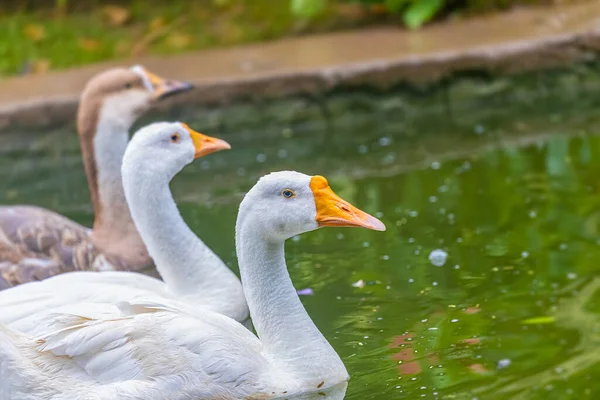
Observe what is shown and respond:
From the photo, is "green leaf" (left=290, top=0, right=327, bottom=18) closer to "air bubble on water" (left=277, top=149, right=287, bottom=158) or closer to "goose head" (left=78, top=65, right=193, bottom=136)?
"air bubble on water" (left=277, top=149, right=287, bottom=158)

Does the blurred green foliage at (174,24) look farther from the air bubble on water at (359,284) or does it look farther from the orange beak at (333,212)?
the orange beak at (333,212)

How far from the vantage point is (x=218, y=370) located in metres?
3.84

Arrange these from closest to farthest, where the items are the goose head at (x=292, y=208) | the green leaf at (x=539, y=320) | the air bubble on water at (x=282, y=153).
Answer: the goose head at (x=292, y=208)
the green leaf at (x=539, y=320)
the air bubble on water at (x=282, y=153)

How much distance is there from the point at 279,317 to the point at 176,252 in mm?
972

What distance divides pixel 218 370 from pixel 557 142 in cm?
432

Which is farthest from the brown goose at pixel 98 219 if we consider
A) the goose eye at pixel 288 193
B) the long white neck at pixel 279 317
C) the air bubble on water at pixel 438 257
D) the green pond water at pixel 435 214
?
the goose eye at pixel 288 193

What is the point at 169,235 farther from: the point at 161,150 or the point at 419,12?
the point at 419,12

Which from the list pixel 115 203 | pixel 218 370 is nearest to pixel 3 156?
pixel 115 203

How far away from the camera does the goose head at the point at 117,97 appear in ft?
19.4

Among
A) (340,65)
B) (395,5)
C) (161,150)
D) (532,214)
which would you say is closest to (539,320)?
(532,214)

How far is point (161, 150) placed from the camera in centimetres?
496

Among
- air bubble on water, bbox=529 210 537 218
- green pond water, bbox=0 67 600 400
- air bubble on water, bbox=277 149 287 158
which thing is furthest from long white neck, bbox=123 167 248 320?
air bubble on water, bbox=277 149 287 158

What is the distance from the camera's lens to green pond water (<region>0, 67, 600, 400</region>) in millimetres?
4395

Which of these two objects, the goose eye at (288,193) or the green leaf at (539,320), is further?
the green leaf at (539,320)
